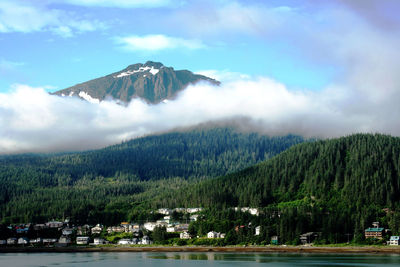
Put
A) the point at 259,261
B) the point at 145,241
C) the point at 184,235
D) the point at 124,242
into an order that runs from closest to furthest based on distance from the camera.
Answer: the point at 259,261
the point at 184,235
the point at 145,241
the point at 124,242

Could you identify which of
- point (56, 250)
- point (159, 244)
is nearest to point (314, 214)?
point (159, 244)

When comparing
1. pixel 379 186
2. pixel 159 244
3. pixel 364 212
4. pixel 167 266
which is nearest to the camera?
pixel 167 266

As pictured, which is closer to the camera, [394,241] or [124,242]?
[394,241]

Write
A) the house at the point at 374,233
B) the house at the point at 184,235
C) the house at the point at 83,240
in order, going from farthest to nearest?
the house at the point at 83,240, the house at the point at 184,235, the house at the point at 374,233

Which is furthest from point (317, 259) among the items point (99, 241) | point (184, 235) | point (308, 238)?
point (99, 241)

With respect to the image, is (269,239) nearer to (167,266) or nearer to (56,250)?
(167,266)

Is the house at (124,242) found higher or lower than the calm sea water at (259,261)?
higher

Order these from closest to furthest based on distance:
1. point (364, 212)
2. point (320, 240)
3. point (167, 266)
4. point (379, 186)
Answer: point (167, 266)
point (320, 240)
point (364, 212)
point (379, 186)

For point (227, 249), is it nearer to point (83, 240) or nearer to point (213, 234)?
point (213, 234)

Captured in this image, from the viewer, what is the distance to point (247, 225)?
18050 centimetres

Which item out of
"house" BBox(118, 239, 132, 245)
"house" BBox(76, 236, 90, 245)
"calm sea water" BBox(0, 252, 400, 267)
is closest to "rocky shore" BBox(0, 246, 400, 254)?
"house" BBox(118, 239, 132, 245)

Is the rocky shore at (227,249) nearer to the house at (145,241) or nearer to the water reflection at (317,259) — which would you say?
the water reflection at (317,259)

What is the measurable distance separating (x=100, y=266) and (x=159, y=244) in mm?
61147

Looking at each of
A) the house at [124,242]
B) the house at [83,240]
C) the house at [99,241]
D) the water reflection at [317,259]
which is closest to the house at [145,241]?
the house at [124,242]
